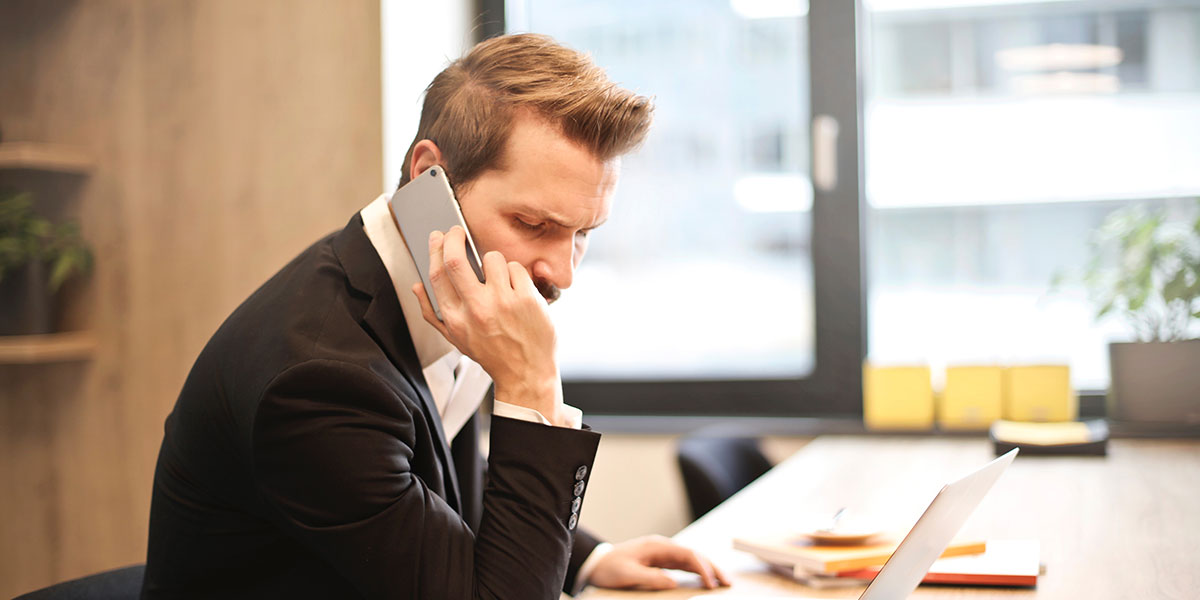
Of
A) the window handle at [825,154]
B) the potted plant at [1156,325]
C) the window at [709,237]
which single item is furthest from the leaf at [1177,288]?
the window handle at [825,154]

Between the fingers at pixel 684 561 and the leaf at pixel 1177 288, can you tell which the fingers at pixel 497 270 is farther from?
the leaf at pixel 1177 288

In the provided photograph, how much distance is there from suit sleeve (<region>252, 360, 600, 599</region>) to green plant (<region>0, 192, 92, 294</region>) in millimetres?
2029

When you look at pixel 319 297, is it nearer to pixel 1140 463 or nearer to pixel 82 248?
pixel 1140 463

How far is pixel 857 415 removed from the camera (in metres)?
2.93

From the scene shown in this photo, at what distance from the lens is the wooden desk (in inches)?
46.6

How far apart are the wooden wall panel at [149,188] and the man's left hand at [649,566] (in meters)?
1.70

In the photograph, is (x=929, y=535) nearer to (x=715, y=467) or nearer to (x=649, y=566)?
(x=649, y=566)

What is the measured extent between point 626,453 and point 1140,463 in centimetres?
130

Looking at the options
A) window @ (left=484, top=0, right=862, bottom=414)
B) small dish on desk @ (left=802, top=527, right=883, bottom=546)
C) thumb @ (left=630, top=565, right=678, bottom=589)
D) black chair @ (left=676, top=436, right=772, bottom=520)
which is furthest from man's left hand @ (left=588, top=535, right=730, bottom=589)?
window @ (left=484, top=0, right=862, bottom=414)

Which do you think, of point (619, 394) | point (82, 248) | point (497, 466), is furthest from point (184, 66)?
point (497, 466)

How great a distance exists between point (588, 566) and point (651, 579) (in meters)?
0.16

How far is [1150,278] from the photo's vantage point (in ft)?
8.33

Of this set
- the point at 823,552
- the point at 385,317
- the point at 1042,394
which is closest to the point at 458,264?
the point at 385,317

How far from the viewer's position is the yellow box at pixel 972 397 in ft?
8.63
